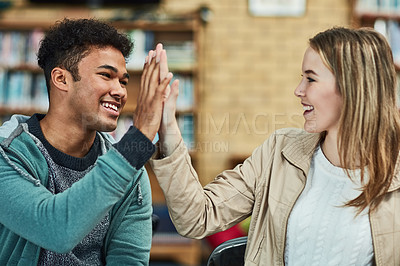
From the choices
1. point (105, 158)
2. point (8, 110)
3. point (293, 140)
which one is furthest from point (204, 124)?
point (105, 158)

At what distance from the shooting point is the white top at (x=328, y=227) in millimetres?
1243

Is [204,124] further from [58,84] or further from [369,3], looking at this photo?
[58,84]

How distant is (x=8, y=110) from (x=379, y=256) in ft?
11.5

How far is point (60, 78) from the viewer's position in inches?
54.3

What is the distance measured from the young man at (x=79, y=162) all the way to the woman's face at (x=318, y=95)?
399mm

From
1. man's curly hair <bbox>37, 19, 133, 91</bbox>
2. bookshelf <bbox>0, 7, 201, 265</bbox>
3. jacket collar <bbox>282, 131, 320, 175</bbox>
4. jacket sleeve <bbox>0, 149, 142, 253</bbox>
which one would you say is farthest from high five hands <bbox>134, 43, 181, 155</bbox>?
bookshelf <bbox>0, 7, 201, 265</bbox>

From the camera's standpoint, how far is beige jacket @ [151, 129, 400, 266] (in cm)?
123

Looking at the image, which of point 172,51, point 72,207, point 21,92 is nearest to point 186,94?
point 172,51

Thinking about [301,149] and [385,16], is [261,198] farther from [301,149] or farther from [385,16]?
[385,16]

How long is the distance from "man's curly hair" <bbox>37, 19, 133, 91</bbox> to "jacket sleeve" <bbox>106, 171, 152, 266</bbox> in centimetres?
39

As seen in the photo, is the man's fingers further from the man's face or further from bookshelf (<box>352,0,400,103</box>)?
bookshelf (<box>352,0,400,103</box>)

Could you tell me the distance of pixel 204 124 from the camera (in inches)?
174

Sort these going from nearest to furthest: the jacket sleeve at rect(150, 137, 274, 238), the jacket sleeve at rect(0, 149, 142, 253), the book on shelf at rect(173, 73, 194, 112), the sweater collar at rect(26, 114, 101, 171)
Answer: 1. the jacket sleeve at rect(0, 149, 142, 253)
2. the jacket sleeve at rect(150, 137, 274, 238)
3. the sweater collar at rect(26, 114, 101, 171)
4. the book on shelf at rect(173, 73, 194, 112)

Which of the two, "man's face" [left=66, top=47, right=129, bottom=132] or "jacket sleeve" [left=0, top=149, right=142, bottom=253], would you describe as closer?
"jacket sleeve" [left=0, top=149, right=142, bottom=253]
